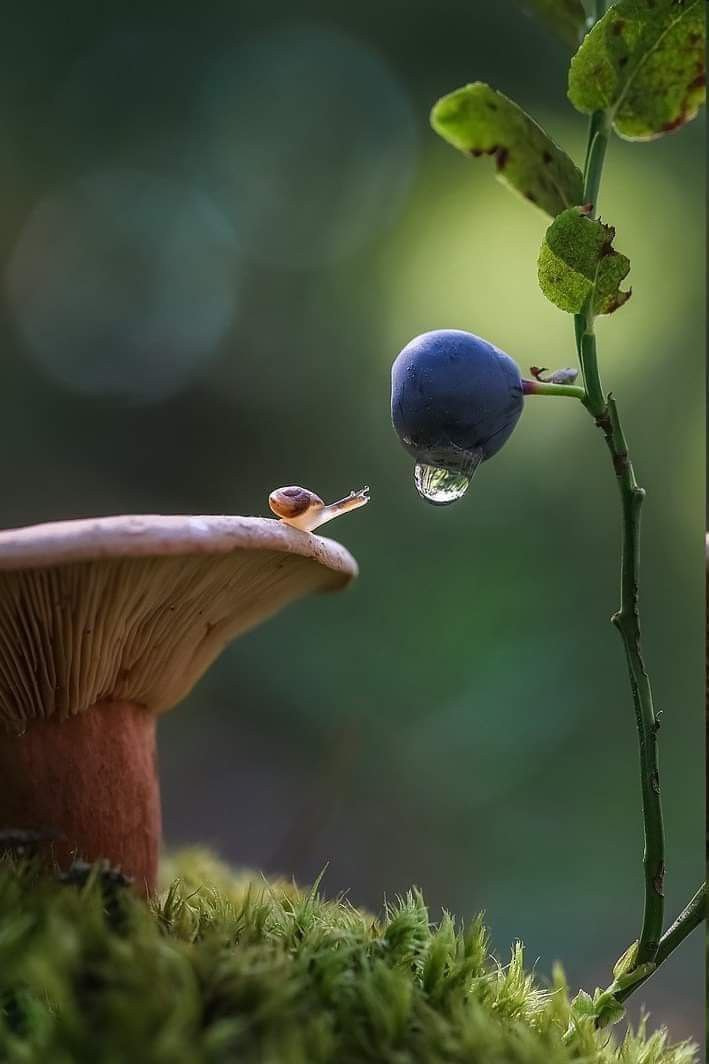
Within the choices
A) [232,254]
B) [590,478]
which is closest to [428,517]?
[590,478]

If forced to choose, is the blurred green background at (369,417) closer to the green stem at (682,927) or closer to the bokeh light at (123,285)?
the bokeh light at (123,285)

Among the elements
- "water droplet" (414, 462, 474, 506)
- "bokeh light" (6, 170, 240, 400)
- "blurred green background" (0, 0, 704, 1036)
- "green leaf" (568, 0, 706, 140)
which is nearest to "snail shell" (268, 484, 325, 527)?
"water droplet" (414, 462, 474, 506)

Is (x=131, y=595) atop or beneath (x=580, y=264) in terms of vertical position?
beneath

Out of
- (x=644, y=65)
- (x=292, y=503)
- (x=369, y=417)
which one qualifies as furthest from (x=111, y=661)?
(x=369, y=417)

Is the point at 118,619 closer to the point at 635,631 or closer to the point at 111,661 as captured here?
the point at 111,661

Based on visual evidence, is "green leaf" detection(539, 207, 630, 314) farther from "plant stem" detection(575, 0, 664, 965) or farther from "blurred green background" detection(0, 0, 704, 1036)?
"blurred green background" detection(0, 0, 704, 1036)

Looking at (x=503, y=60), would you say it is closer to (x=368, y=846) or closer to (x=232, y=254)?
(x=232, y=254)
